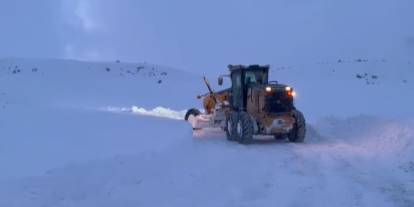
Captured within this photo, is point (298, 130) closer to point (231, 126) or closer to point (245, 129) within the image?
point (245, 129)

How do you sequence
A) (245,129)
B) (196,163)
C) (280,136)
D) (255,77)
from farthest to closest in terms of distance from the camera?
1. (255,77)
2. (280,136)
3. (245,129)
4. (196,163)

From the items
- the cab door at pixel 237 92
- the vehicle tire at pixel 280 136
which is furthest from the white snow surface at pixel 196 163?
the cab door at pixel 237 92

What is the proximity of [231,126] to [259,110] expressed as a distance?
1056 millimetres

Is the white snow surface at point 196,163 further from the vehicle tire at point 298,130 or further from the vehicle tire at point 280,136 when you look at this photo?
the vehicle tire at point 298,130

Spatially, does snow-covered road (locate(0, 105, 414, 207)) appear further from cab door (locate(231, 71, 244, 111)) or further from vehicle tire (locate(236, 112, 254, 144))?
cab door (locate(231, 71, 244, 111))

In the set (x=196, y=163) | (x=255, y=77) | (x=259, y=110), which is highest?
(x=255, y=77)

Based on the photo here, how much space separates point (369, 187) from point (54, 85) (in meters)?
33.6

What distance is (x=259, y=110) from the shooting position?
1980cm

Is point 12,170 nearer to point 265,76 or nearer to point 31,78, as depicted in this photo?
point 265,76

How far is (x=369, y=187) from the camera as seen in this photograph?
37.3 ft

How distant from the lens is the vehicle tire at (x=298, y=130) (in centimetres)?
1948

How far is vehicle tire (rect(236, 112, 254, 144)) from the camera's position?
62.3 ft

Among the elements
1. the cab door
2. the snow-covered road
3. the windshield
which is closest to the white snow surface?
the snow-covered road

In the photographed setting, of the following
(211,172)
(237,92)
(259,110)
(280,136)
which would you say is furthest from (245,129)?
(211,172)
